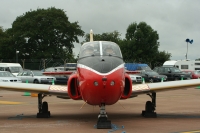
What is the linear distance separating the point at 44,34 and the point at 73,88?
63.1m

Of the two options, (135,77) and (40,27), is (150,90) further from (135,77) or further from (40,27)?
(40,27)

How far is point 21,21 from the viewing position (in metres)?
76.2

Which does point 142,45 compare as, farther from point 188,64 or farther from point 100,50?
point 100,50

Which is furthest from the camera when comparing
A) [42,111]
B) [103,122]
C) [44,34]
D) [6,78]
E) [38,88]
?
[44,34]

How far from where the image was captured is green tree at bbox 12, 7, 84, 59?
73.1m

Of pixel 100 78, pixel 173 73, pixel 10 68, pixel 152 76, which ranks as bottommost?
pixel 100 78

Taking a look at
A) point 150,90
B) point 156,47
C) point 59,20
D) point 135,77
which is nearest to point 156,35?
point 156,47

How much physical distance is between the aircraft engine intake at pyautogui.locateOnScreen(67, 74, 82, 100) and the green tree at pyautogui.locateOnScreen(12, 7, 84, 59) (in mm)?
61022

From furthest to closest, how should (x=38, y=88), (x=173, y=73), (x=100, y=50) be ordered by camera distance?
(x=173, y=73)
(x=38, y=88)
(x=100, y=50)

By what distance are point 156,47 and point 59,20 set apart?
82.7 feet

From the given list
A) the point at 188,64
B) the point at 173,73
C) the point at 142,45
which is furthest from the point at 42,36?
the point at 173,73

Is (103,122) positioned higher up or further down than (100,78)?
further down

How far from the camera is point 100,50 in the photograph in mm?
10594

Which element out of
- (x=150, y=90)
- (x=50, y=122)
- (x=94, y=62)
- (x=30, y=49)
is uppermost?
(x=30, y=49)
